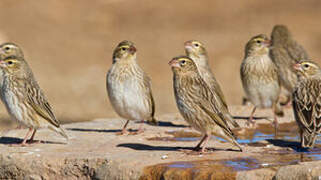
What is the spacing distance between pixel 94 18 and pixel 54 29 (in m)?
1.55

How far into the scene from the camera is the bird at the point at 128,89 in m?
9.92

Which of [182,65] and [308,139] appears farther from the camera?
[182,65]

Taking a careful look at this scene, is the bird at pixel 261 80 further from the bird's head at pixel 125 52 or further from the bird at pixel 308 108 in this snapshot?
the bird's head at pixel 125 52

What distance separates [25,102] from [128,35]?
1487cm

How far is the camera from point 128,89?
9.95 m

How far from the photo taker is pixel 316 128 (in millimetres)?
8383

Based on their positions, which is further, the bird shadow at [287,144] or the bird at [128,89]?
the bird at [128,89]

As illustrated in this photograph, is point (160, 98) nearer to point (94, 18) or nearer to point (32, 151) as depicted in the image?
point (94, 18)

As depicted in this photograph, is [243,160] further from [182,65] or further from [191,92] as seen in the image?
[182,65]

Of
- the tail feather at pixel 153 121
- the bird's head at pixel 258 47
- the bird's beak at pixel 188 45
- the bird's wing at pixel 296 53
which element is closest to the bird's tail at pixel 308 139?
the tail feather at pixel 153 121

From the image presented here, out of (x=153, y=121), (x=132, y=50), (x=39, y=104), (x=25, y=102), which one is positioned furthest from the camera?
(x=153, y=121)

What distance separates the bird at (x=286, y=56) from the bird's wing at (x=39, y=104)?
509 cm

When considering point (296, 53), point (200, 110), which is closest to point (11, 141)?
point (200, 110)

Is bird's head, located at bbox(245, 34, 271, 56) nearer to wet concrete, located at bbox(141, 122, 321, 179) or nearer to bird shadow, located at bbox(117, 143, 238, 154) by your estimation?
wet concrete, located at bbox(141, 122, 321, 179)
